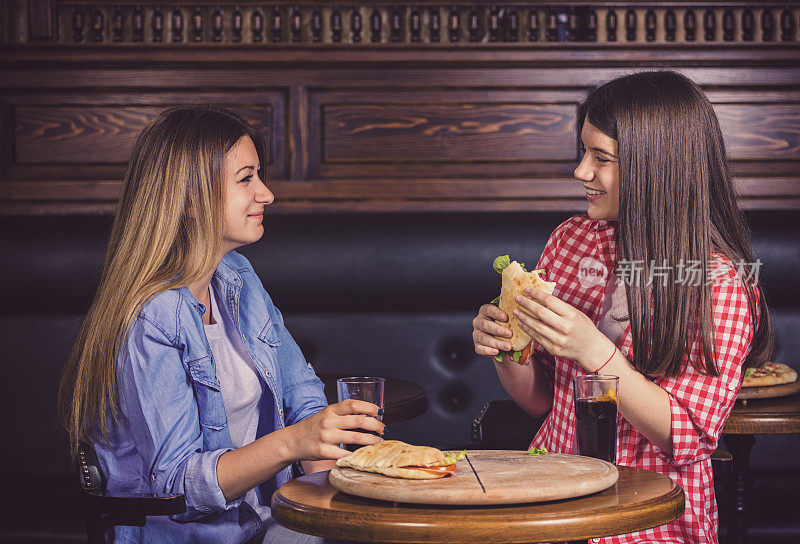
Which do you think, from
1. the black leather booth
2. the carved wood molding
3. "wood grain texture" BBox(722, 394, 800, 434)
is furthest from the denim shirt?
the carved wood molding

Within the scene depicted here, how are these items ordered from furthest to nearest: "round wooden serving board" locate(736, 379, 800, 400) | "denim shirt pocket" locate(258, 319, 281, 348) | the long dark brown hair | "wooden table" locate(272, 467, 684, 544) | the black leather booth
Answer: the black leather booth < "round wooden serving board" locate(736, 379, 800, 400) < "denim shirt pocket" locate(258, 319, 281, 348) < the long dark brown hair < "wooden table" locate(272, 467, 684, 544)

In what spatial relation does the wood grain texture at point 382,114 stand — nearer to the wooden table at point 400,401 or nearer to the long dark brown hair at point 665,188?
the wooden table at point 400,401

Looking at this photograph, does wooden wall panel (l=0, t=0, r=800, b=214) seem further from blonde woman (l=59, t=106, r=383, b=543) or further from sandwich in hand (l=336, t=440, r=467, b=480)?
sandwich in hand (l=336, t=440, r=467, b=480)

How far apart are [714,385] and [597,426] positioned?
1.09ft

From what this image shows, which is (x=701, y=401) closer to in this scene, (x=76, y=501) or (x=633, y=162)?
(x=633, y=162)

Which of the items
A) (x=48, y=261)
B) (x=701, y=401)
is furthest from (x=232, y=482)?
(x=48, y=261)

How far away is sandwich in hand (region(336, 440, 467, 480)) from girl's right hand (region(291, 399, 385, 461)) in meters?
0.06

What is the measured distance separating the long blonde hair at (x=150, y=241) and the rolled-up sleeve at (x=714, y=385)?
986 mm

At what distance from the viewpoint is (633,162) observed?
1890 millimetres

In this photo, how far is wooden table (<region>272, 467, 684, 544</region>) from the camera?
123cm

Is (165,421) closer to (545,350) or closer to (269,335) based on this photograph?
(269,335)

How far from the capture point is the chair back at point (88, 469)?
169 cm
